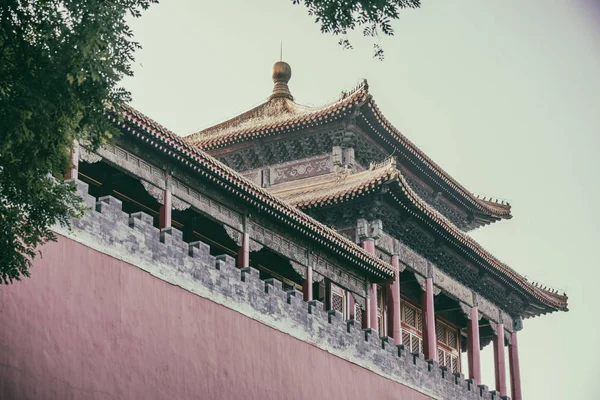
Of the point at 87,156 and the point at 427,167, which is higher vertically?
the point at 427,167

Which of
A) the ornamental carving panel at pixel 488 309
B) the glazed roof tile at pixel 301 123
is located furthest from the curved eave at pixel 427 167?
the ornamental carving panel at pixel 488 309

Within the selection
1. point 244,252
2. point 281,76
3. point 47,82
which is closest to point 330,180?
point 281,76

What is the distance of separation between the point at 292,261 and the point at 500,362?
1015 centimetres

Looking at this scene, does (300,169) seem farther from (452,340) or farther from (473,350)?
(452,340)

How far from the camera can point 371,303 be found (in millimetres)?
25266

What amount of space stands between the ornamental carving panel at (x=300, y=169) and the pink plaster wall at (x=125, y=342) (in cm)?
856

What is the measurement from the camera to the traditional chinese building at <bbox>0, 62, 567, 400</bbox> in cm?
1736

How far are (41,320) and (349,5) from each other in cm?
522

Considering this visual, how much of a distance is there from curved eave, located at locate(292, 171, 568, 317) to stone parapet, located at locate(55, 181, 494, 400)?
345cm

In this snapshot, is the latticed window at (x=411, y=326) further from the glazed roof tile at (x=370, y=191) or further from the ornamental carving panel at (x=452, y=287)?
the glazed roof tile at (x=370, y=191)

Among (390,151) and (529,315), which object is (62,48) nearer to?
(390,151)

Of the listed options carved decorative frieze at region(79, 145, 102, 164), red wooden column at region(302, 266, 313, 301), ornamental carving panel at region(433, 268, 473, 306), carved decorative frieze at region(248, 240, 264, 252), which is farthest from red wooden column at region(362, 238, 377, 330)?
carved decorative frieze at region(79, 145, 102, 164)

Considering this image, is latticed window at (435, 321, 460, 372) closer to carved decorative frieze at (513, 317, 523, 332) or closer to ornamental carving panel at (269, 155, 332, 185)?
carved decorative frieze at (513, 317, 523, 332)

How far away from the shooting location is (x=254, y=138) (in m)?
29.5
